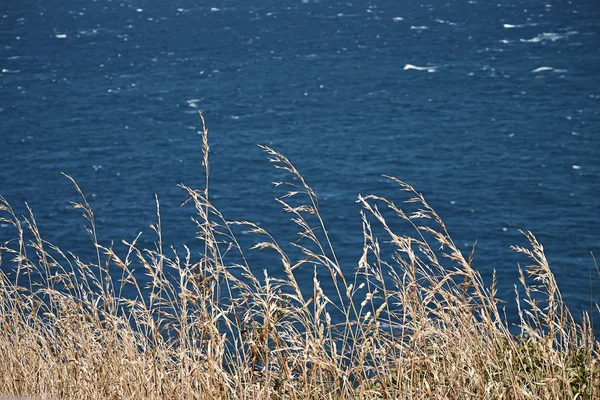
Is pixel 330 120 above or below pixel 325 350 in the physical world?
below

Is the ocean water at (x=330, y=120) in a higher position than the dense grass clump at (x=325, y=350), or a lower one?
lower

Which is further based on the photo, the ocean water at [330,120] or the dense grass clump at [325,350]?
the ocean water at [330,120]

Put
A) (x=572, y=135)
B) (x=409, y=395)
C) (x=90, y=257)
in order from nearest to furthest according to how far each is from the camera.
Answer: (x=409, y=395), (x=90, y=257), (x=572, y=135)

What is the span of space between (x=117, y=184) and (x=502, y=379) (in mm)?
43390

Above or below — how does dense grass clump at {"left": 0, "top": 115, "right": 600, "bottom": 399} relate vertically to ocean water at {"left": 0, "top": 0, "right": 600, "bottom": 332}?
above

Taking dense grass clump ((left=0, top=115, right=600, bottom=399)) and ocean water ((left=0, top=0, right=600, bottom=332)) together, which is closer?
dense grass clump ((left=0, top=115, right=600, bottom=399))

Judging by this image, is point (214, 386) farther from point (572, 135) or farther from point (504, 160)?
point (572, 135)

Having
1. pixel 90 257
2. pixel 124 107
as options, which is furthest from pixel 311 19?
pixel 90 257

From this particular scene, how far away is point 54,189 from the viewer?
4566cm

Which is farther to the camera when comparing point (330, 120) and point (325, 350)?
point (330, 120)

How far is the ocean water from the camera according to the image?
3978 cm

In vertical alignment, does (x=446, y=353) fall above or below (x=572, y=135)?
above

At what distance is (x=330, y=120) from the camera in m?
57.0

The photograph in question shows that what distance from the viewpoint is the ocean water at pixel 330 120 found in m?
39.8
